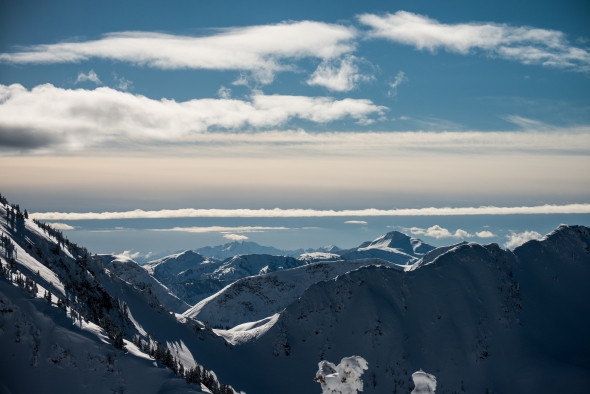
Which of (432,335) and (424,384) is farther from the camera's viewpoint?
(432,335)

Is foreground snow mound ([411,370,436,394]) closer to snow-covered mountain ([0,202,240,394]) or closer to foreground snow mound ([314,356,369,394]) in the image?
foreground snow mound ([314,356,369,394])

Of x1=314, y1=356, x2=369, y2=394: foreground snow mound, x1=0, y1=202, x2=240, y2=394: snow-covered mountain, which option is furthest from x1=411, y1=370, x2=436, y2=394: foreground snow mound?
x1=0, y1=202, x2=240, y2=394: snow-covered mountain

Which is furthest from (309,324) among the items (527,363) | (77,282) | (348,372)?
(348,372)

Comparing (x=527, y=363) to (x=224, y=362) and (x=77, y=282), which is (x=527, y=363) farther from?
(x=77, y=282)

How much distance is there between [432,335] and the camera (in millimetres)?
176875

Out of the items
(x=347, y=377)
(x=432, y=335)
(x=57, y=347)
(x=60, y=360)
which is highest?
(x=347, y=377)

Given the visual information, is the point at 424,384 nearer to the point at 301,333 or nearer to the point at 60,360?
the point at 60,360

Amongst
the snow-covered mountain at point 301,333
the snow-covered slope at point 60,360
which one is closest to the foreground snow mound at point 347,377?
the snow-covered mountain at point 301,333

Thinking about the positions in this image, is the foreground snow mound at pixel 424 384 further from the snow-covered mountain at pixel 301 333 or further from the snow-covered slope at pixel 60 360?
the snow-covered slope at pixel 60 360

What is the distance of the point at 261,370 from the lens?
16162cm

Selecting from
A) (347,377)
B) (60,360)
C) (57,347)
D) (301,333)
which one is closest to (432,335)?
(301,333)

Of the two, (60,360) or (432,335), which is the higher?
(60,360)

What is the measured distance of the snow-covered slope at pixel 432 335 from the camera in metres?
158

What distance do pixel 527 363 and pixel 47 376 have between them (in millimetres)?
145411
